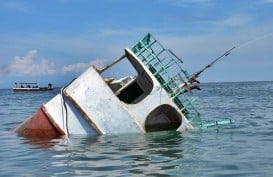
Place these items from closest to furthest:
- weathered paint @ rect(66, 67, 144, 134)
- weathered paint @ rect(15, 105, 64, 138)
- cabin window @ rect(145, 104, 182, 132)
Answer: weathered paint @ rect(66, 67, 144, 134) → weathered paint @ rect(15, 105, 64, 138) → cabin window @ rect(145, 104, 182, 132)

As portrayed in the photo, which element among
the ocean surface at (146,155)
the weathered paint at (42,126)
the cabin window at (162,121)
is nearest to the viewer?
the ocean surface at (146,155)

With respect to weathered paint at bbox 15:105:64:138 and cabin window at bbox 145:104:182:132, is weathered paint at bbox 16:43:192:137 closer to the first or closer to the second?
weathered paint at bbox 15:105:64:138

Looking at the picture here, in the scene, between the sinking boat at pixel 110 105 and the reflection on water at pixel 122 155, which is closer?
the reflection on water at pixel 122 155

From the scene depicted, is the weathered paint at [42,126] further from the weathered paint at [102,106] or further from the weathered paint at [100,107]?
the weathered paint at [102,106]

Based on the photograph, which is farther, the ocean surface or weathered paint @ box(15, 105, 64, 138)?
weathered paint @ box(15, 105, 64, 138)

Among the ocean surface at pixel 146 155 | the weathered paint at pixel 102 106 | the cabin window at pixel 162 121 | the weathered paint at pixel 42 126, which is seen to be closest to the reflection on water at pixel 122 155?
the ocean surface at pixel 146 155

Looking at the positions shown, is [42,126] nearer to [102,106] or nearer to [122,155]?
[102,106]

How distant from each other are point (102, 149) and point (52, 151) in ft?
4.69

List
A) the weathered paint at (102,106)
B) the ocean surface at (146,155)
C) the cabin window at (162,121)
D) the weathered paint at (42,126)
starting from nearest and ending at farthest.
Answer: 1. the ocean surface at (146,155)
2. the weathered paint at (102,106)
3. the weathered paint at (42,126)
4. the cabin window at (162,121)

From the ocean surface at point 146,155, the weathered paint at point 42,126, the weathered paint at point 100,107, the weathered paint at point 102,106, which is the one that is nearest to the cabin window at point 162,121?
the ocean surface at point 146,155

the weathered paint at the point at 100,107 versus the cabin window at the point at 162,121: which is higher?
the weathered paint at the point at 100,107

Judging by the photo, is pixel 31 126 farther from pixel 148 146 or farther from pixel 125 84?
pixel 148 146

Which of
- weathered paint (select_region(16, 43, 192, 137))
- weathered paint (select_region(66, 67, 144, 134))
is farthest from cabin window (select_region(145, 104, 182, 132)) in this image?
weathered paint (select_region(66, 67, 144, 134))

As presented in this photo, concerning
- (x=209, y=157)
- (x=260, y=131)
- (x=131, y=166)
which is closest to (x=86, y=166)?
(x=131, y=166)
